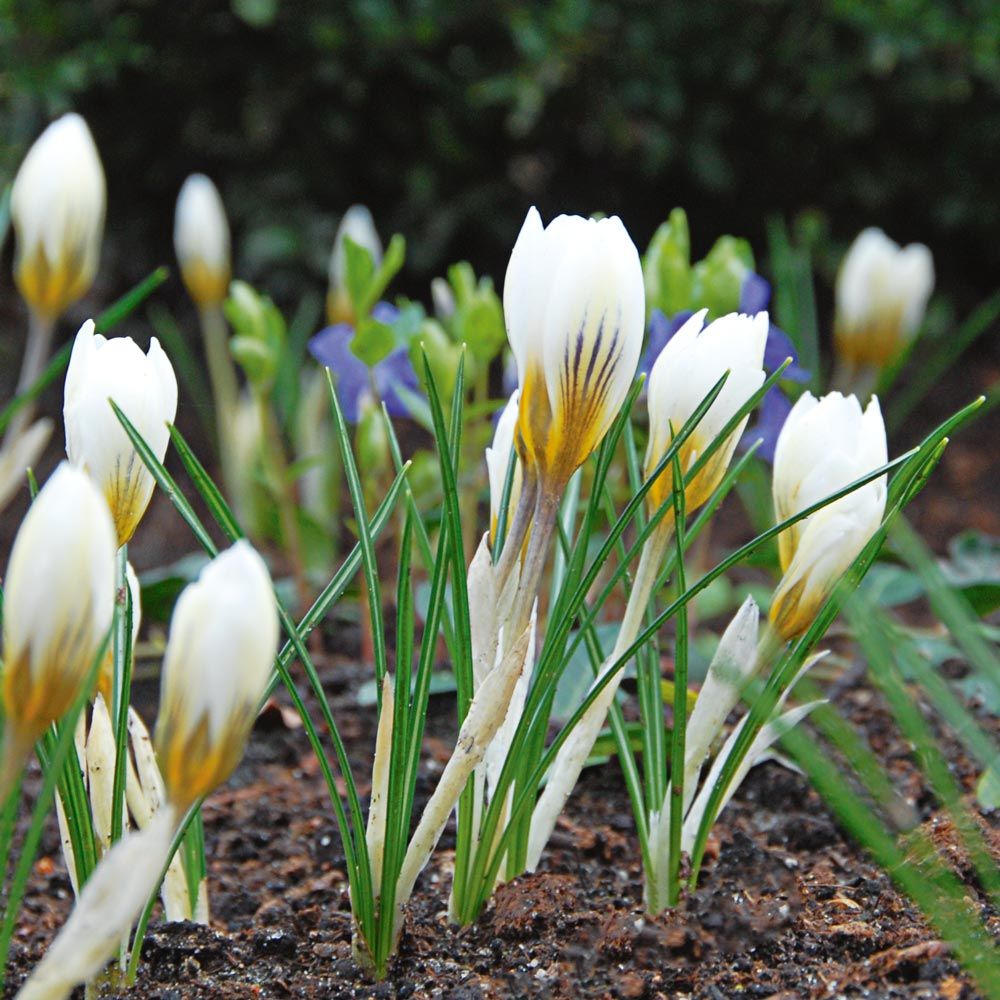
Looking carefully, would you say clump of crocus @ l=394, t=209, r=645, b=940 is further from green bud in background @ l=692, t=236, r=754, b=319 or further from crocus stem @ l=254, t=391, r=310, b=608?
crocus stem @ l=254, t=391, r=310, b=608

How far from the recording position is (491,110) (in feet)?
9.30

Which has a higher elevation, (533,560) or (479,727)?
(533,560)

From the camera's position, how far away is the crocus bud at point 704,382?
83cm

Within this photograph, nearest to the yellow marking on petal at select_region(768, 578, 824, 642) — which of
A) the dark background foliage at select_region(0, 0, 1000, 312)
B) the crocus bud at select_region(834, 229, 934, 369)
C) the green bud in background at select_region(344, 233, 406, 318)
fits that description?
the green bud in background at select_region(344, 233, 406, 318)

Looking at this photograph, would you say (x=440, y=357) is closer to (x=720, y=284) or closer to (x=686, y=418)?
(x=720, y=284)

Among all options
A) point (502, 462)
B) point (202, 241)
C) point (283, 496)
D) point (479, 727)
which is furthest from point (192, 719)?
point (202, 241)

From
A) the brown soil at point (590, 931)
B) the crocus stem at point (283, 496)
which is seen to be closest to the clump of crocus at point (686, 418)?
the brown soil at point (590, 931)

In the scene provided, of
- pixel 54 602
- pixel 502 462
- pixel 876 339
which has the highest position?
pixel 876 339

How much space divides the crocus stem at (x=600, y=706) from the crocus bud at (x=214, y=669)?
0.99 ft

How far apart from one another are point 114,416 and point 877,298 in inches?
56.9

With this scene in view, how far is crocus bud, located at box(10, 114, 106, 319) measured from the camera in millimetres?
1424

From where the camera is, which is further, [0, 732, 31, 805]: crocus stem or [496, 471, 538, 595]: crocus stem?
[496, 471, 538, 595]: crocus stem

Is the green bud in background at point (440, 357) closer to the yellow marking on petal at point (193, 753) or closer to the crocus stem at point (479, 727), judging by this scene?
the crocus stem at point (479, 727)

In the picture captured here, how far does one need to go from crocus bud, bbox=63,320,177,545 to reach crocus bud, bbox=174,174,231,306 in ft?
3.98
